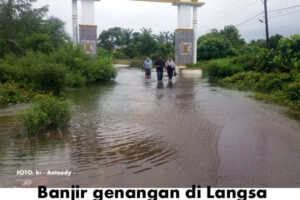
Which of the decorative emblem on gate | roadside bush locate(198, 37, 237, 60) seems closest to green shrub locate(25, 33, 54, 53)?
the decorative emblem on gate

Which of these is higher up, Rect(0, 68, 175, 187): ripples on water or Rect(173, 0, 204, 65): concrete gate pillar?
Rect(173, 0, 204, 65): concrete gate pillar

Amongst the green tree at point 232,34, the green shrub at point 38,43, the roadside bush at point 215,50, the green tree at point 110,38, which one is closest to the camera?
the green shrub at point 38,43

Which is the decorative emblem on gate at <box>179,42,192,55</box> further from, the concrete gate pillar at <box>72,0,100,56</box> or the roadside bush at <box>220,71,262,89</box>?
the roadside bush at <box>220,71,262,89</box>

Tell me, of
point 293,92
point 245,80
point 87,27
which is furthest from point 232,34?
point 293,92

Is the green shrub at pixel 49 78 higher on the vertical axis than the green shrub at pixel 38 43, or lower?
lower

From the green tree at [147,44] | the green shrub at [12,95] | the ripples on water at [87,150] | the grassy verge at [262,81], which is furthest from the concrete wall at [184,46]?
the green tree at [147,44]

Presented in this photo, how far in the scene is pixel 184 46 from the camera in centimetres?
2866

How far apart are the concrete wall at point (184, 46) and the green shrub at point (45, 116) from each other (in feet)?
73.8

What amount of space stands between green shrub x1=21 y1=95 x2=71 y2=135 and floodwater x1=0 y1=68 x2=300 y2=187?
0.78ft

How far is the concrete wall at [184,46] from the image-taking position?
93.1 ft

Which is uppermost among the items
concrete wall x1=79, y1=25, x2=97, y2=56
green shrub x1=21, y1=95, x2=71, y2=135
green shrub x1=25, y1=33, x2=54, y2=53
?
concrete wall x1=79, y1=25, x2=97, y2=56

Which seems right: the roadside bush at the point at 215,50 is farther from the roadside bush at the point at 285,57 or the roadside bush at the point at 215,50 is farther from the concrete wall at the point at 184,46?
the roadside bush at the point at 285,57

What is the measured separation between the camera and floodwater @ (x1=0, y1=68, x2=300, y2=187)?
4184 millimetres

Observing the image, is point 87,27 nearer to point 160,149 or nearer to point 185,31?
point 185,31
